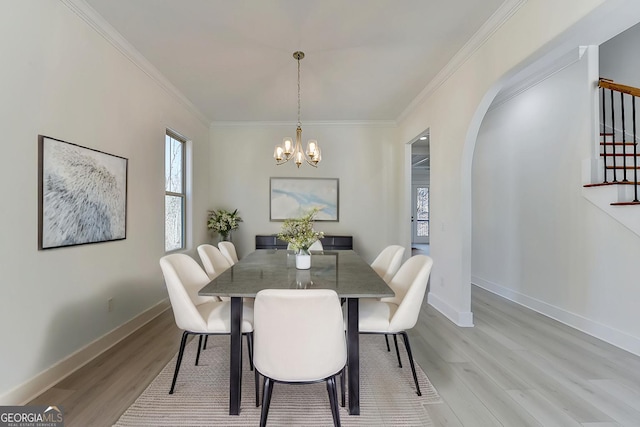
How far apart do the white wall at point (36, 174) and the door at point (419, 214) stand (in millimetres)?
8798

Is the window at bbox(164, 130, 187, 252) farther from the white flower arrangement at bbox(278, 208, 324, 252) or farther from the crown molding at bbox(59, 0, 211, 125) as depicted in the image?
the white flower arrangement at bbox(278, 208, 324, 252)

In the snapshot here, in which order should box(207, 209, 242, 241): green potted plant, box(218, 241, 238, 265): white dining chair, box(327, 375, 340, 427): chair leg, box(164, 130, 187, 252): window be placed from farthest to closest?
box(207, 209, 242, 241): green potted plant
box(164, 130, 187, 252): window
box(218, 241, 238, 265): white dining chair
box(327, 375, 340, 427): chair leg

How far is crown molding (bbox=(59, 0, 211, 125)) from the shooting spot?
219 centimetres

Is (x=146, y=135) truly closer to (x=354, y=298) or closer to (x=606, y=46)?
(x=354, y=298)

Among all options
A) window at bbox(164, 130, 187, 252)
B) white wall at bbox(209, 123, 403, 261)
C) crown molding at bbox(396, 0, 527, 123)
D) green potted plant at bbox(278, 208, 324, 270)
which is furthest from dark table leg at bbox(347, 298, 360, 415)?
white wall at bbox(209, 123, 403, 261)

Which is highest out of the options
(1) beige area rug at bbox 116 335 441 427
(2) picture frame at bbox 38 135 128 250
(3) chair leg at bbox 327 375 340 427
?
(2) picture frame at bbox 38 135 128 250

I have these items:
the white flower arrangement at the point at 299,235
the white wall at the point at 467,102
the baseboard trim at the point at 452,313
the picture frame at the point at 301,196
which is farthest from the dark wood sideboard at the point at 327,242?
the white flower arrangement at the point at 299,235

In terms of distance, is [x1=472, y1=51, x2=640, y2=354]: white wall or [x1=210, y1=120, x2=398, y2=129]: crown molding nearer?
[x1=472, y1=51, x2=640, y2=354]: white wall

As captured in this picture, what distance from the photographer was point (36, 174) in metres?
1.88

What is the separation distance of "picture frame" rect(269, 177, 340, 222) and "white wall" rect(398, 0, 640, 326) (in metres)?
1.69

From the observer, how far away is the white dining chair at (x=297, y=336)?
130cm

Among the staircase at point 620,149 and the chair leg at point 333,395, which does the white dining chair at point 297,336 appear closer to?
the chair leg at point 333,395

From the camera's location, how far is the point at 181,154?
14.3ft

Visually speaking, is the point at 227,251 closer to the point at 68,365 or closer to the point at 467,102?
the point at 68,365
